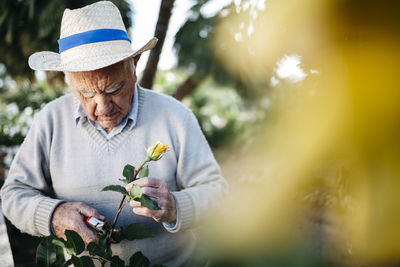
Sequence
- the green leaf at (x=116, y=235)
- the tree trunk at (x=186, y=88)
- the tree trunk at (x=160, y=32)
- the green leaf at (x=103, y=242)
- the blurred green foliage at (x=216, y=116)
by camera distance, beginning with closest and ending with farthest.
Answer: the green leaf at (x=103, y=242) < the green leaf at (x=116, y=235) < the tree trunk at (x=160, y=32) < the tree trunk at (x=186, y=88) < the blurred green foliage at (x=216, y=116)

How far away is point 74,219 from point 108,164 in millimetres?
313

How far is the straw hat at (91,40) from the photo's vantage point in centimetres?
131

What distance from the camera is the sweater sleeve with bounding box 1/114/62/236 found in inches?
54.9

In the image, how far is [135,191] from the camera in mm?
1009

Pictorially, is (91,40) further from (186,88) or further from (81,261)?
(186,88)

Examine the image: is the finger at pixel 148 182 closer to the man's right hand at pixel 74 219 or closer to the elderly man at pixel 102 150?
the elderly man at pixel 102 150

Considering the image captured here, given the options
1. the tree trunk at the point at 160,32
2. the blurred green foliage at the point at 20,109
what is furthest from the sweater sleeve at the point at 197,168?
the blurred green foliage at the point at 20,109

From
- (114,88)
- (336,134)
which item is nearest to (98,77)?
(114,88)

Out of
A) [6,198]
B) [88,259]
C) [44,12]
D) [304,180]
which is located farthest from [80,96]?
[44,12]

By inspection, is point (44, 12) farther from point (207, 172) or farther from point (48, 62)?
point (207, 172)

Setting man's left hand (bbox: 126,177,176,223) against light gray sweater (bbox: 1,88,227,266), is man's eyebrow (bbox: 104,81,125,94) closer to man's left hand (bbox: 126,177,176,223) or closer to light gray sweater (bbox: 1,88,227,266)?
light gray sweater (bbox: 1,88,227,266)

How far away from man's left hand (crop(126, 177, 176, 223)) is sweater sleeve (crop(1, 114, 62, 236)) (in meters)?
0.44

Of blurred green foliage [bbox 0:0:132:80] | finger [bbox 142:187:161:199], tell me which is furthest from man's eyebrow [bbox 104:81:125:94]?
blurred green foliage [bbox 0:0:132:80]

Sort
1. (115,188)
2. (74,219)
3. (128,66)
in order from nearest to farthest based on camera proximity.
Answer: (115,188) < (74,219) < (128,66)
